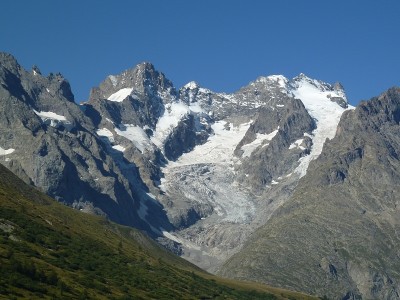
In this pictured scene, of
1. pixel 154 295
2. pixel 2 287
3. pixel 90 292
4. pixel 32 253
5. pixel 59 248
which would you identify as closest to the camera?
pixel 2 287

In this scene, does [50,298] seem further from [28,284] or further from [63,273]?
[63,273]

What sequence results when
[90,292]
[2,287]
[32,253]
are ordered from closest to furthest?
1. [2,287]
2. [90,292]
3. [32,253]

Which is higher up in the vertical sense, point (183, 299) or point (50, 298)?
point (183, 299)

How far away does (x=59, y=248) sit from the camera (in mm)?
196125

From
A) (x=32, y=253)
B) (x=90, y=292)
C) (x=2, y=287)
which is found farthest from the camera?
(x=32, y=253)

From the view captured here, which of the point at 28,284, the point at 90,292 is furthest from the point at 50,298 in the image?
the point at 90,292

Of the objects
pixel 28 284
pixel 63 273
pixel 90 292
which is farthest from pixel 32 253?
pixel 28 284

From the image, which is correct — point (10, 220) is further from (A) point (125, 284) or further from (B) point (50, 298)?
(B) point (50, 298)

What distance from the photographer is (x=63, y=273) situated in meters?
164

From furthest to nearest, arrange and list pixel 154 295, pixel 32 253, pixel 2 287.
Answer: pixel 154 295, pixel 32 253, pixel 2 287

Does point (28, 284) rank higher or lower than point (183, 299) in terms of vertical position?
lower

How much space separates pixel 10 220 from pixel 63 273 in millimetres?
38921

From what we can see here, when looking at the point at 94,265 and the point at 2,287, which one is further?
the point at 94,265

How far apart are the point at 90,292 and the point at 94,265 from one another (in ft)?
124
